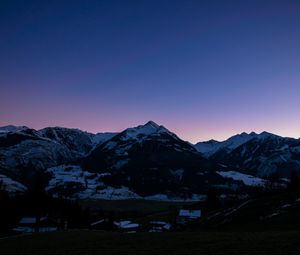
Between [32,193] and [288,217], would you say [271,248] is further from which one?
[32,193]

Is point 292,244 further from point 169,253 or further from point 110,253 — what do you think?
point 110,253

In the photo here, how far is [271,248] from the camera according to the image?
33.8 m

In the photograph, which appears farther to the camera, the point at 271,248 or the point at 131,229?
the point at 131,229

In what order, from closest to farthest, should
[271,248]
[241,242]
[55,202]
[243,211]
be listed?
[271,248]
[241,242]
[243,211]
[55,202]

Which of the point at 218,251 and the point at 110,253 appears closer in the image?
the point at 218,251

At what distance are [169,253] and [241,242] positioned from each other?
8087 millimetres

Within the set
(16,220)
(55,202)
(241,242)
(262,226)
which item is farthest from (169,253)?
(55,202)

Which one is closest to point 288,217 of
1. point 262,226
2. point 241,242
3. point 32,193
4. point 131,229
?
point 262,226

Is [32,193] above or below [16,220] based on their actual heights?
above

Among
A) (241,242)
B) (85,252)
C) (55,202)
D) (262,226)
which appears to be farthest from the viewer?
(55,202)

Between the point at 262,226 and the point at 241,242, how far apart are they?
38.7m

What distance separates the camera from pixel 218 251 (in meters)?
34.9

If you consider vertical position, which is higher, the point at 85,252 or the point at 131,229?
the point at 85,252

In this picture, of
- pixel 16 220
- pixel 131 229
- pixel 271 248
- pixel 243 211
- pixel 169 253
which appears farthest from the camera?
pixel 131 229
